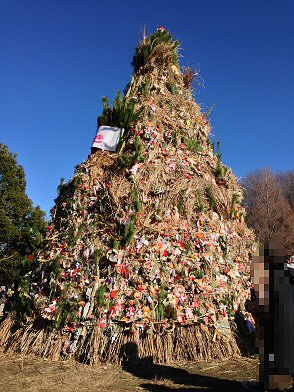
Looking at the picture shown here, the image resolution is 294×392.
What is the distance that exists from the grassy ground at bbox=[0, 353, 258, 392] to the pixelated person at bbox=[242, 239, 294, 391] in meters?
0.98

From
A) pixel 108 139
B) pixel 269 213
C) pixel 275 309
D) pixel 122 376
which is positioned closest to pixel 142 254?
pixel 122 376

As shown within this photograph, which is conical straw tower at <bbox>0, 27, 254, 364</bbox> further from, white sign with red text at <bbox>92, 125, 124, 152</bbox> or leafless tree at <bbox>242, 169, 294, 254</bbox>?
leafless tree at <bbox>242, 169, 294, 254</bbox>

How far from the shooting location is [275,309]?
2.78 metres

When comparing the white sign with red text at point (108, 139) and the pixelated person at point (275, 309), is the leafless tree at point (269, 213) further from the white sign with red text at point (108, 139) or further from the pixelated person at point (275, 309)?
the pixelated person at point (275, 309)

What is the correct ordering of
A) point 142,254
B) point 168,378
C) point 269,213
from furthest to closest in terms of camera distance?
point 269,213 < point 142,254 < point 168,378

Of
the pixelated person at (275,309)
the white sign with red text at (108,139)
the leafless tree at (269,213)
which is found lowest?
the pixelated person at (275,309)

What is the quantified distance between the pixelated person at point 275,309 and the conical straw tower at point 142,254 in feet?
5.58

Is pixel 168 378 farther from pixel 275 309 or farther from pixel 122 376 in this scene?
pixel 275 309

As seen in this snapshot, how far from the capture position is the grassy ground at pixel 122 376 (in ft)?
12.0

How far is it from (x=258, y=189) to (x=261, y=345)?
2740cm

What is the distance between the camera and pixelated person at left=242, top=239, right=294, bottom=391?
2.77 meters

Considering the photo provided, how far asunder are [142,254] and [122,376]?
4.98 feet

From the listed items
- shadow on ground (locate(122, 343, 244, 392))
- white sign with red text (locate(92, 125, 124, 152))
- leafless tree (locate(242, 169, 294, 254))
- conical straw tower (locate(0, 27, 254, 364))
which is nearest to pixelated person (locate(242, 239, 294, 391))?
shadow on ground (locate(122, 343, 244, 392))

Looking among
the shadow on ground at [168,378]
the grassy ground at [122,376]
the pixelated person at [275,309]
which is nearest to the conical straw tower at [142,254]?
the shadow on ground at [168,378]
